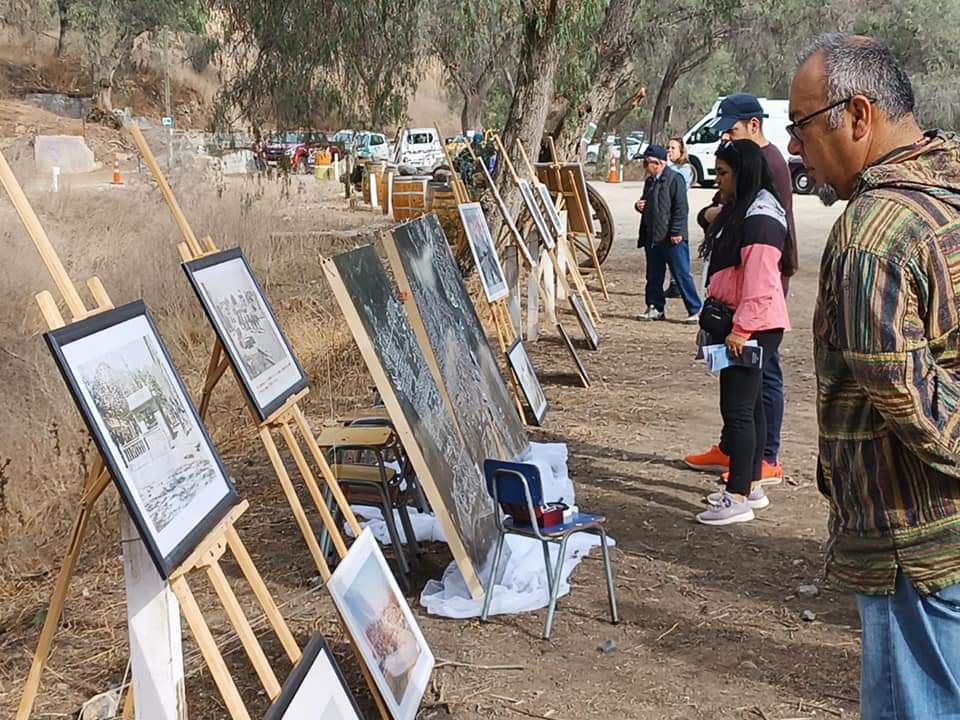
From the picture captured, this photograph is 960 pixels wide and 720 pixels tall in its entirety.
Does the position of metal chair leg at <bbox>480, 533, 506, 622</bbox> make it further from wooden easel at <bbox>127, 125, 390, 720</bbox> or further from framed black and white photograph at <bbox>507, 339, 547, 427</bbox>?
framed black and white photograph at <bbox>507, 339, 547, 427</bbox>

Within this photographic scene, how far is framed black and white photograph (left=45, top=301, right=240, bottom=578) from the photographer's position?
221cm

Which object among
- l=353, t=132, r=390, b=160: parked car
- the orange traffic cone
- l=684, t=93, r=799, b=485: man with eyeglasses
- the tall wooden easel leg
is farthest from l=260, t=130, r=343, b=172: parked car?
the orange traffic cone

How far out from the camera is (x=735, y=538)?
4992mm

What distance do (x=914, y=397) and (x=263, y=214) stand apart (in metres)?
11.2

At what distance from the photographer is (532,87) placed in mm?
10273

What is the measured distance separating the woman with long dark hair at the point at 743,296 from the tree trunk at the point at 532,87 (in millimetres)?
5062

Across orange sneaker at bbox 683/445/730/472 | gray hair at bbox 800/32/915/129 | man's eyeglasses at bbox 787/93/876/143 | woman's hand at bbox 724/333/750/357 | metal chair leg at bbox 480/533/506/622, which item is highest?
gray hair at bbox 800/32/915/129

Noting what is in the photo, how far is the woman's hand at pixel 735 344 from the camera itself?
15.7 feet

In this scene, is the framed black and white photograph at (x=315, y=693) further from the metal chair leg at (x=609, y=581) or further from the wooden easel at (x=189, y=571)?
the metal chair leg at (x=609, y=581)

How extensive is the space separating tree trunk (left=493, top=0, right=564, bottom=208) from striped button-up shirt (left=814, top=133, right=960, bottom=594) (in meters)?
7.92

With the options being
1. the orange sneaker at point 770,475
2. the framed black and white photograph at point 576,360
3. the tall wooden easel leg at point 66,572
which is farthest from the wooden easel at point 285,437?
the framed black and white photograph at point 576,360

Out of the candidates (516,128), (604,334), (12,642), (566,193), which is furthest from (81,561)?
(566,193)

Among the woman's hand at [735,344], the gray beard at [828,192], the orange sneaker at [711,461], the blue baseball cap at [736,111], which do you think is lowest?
the orange sneaker at [711,461]

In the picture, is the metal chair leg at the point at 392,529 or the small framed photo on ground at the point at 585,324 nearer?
the metal chair leg at the point at 392,529
